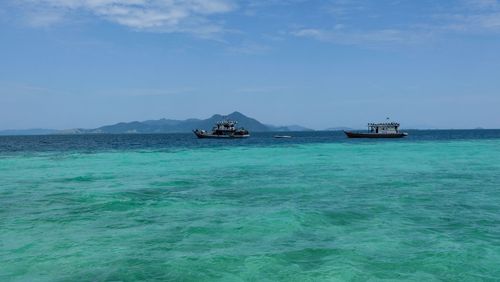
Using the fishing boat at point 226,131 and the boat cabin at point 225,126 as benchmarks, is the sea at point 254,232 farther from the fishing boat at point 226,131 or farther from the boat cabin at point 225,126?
the boat cabin at point 225,126

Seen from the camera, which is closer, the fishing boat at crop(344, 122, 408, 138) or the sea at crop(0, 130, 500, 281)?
the sea at crop(0, 130, 500, 281)

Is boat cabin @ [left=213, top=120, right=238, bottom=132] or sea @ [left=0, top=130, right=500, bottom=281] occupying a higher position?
boat cabin @ [left=213, top=120, right=238, bottom=132]

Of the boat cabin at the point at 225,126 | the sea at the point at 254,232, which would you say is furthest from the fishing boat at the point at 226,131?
the sea at the point at 254,232

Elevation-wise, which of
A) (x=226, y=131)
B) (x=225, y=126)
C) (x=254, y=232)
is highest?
(x=225, y=126)

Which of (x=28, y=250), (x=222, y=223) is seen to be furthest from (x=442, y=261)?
(x=28, y=250)

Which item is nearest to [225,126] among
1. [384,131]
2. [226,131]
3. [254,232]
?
[226,131]

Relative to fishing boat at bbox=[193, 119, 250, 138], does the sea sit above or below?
below

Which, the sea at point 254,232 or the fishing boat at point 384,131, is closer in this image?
the sea at point 254,232

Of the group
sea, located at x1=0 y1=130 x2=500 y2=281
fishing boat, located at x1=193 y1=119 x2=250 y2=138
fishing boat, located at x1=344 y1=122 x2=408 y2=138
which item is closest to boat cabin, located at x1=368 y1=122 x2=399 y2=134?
fishing boat, located at x1=344 y1=122 x2=408 y2=138

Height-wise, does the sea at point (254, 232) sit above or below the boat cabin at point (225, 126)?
below

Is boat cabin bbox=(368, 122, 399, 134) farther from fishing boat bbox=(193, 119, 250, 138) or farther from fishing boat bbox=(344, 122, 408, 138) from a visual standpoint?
fishing boat bbox=(193, 119, 250, 138)

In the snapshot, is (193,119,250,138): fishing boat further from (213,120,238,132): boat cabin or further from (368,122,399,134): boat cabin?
(368,122,399,134): boat cabin

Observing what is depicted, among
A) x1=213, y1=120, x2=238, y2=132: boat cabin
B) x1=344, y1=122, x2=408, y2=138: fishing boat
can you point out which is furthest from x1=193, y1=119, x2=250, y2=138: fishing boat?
x1=344, y1=122, x2=408, y2=138: fishing boat

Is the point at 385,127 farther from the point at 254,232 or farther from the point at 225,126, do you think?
the point at 254,232
